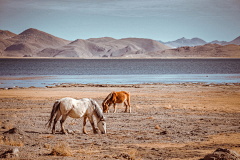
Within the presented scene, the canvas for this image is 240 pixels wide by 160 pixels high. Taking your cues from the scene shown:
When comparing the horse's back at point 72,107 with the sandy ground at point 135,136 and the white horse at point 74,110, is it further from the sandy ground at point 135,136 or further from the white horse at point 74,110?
the sandy ground at point 135,136

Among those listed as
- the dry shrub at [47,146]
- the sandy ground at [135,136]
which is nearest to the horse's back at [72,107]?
the sandy ground at [135,136]

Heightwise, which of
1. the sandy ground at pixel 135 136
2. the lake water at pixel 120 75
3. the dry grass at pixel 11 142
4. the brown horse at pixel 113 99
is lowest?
the sandy ground at pixel 135 136

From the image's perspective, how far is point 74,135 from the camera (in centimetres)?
1114

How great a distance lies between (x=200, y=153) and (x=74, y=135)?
16.7ft

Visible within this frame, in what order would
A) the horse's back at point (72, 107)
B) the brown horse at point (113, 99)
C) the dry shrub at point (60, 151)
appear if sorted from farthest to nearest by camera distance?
the brown horse at point (113, 99), the horse's back at point (72, 107), the dry shrub at point (60, 151)

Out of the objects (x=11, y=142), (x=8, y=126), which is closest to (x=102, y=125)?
(x=11, y=142)

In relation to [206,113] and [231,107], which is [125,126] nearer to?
[206,113]

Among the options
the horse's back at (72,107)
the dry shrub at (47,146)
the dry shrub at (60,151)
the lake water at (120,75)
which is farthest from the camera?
the lake water at (120,75)

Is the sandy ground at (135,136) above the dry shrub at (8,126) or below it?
below

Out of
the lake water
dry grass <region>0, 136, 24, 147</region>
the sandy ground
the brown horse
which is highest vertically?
the lake water

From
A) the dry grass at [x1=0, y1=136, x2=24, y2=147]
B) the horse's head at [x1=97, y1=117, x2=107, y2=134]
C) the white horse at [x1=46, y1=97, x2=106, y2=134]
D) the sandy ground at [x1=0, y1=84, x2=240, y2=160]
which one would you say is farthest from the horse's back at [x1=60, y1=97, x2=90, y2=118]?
the dry grass at [x1=0, y1=136, x2=24, y2=147]

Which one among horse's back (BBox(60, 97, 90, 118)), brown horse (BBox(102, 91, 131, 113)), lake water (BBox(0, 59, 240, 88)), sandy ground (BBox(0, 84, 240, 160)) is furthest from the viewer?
lake water (BBox(0, 59, 240, 88))

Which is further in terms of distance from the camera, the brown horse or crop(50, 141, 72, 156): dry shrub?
the brown horse

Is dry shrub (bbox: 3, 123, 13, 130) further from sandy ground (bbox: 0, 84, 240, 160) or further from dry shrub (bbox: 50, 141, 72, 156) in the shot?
dry shrub (bbox: 50, 141, 72, 156)
